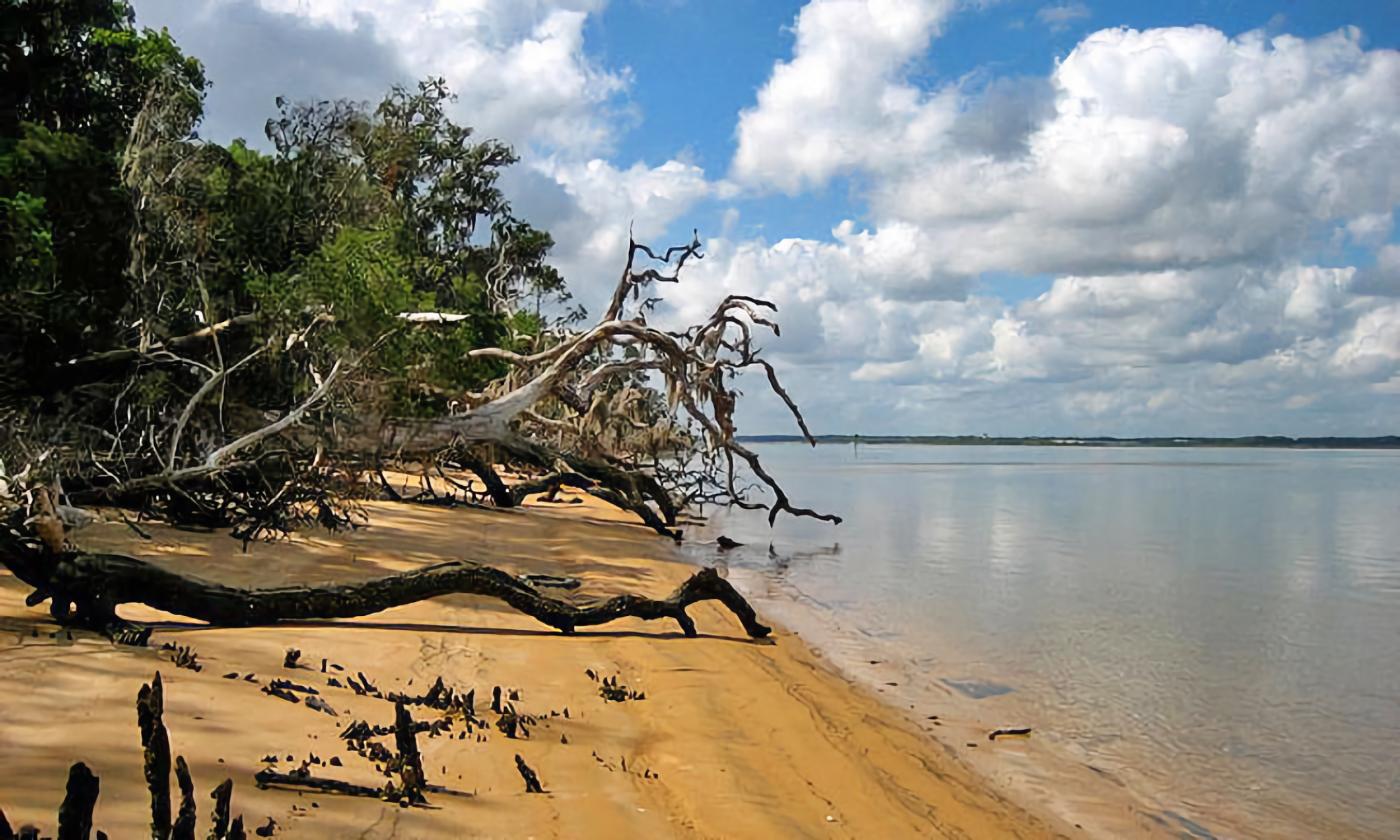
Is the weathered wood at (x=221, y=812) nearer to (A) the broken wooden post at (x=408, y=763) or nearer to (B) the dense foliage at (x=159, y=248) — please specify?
(A) the broken wooden post at (x=408, y=763)

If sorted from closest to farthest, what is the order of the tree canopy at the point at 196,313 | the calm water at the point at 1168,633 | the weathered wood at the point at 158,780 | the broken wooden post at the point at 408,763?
1. the weathered wood at the point at 158,780
2. the broken wooden post at the point at 408,763
3. the calm water at the point at 1168,633
4. the tree canopy at the point at 196,313

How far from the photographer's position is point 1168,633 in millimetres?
13102

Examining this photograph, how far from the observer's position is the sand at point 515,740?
4.08 m

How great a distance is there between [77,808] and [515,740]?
3.09 metres

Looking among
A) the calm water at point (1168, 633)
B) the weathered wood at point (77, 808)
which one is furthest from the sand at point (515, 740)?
the calm water at point (1168, 633)

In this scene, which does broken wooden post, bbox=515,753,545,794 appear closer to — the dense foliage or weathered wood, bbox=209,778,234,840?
weathered wood, bbox=209,778,234,840

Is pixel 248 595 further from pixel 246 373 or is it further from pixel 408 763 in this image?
pixel 246 373

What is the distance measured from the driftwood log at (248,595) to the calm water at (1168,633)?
3.67 meters

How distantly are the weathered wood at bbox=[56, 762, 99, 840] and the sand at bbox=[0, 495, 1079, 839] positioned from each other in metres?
1.03

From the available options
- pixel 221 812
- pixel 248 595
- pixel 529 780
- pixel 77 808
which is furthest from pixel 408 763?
pixel 248 595

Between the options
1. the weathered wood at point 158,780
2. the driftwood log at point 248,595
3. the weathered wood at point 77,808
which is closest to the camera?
the weathered wood at point 77,808

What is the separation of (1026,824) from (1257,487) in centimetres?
5582

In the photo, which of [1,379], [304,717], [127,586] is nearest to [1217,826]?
[304,717]

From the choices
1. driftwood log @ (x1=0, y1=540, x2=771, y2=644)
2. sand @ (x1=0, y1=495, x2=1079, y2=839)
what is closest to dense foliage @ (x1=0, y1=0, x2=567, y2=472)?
sand @ (x1=0, y1=495, x2=1079, y2=839)
